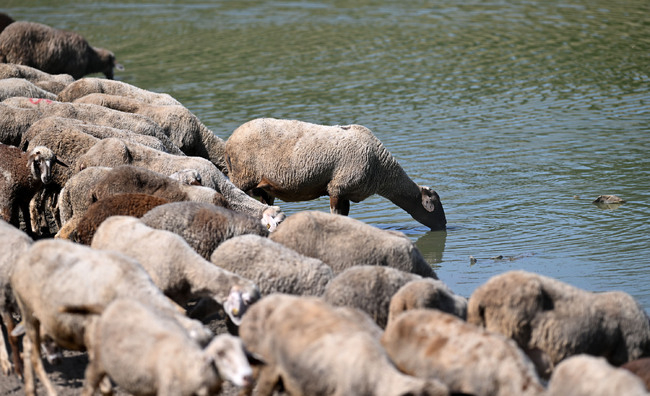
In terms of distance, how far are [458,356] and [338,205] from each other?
254 inches

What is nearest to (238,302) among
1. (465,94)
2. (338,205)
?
(338,205)

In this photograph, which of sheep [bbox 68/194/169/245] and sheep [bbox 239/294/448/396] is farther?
sheep [bbox 68/194/169/245]

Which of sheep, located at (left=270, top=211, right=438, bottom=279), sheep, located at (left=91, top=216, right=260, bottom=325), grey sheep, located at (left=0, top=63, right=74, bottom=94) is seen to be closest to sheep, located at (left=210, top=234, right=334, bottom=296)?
sheep, located at (left=91, top=216, right=260, bottom=325)

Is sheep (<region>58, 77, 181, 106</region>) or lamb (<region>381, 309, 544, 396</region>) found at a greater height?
lamb (<region>381, 309, 544, 396</region>)

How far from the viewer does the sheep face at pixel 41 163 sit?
31.7ft

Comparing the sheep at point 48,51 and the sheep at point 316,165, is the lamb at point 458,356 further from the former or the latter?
the sheep at point 48,51

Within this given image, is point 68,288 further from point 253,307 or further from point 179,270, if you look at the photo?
point 253,307

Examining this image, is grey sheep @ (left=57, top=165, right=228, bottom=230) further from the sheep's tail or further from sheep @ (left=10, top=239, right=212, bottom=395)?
the sheep's tail

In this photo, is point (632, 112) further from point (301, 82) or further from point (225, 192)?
point (225, 192)

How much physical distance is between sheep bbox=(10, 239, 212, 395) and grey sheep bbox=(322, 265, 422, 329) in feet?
3.88

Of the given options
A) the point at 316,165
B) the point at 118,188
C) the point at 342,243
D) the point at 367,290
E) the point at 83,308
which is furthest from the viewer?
the point at 316,165

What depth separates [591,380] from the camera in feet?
17.0

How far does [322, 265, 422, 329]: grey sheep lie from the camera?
22.0 ft

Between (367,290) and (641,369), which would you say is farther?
(367,290)
